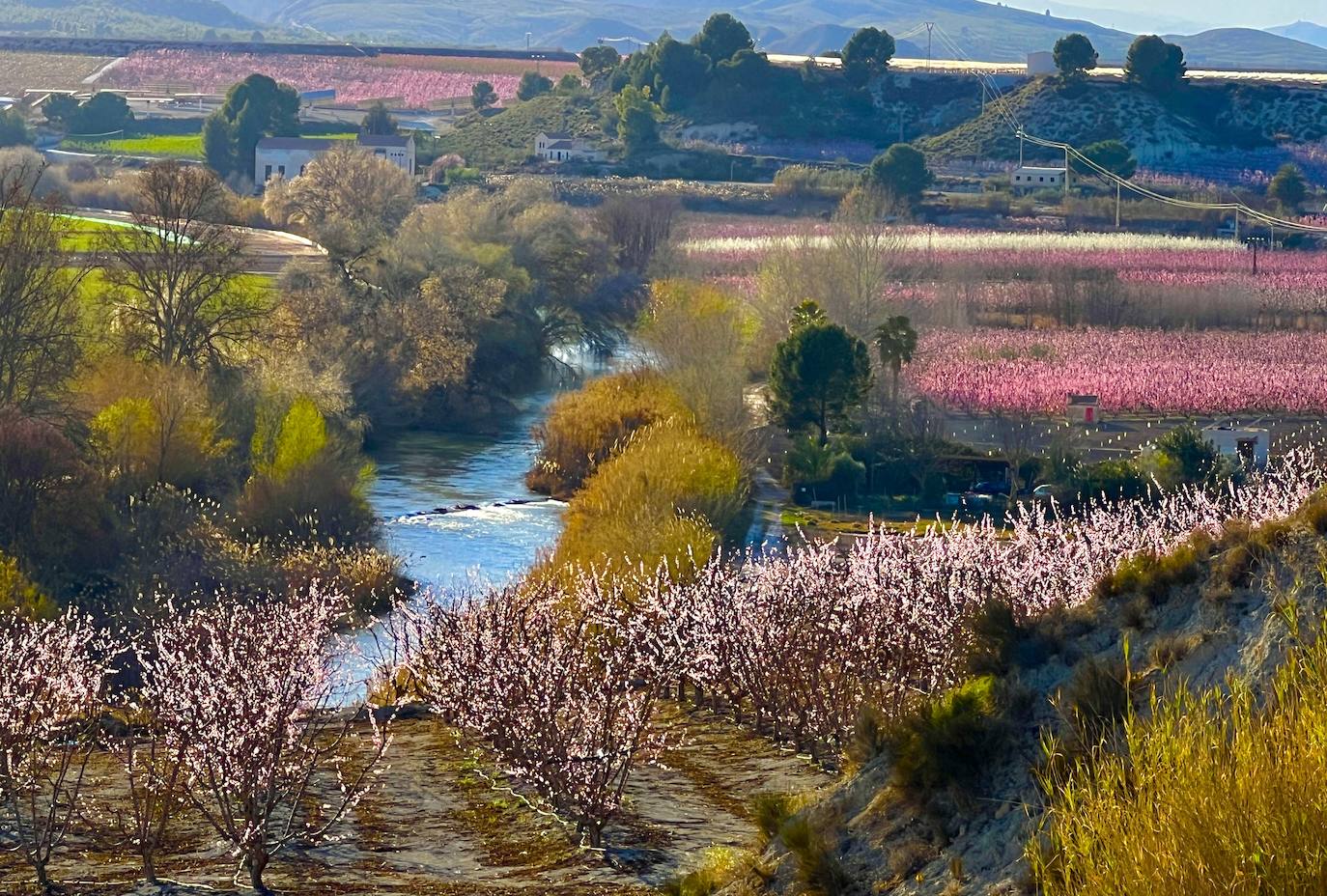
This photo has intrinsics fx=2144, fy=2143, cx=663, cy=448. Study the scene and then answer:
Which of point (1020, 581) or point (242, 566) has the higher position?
point (1020, 581)

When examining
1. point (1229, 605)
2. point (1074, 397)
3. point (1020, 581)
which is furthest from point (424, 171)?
point (1229, 605)

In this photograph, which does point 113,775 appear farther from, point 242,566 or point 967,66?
point 967,66

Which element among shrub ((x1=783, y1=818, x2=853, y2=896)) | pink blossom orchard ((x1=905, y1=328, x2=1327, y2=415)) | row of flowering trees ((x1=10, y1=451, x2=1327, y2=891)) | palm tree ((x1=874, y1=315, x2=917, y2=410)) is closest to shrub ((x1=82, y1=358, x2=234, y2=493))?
row of flowering trees ((x1=10, y1=451, x2=1327, y2=891))

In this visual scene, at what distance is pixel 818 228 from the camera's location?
81.9m

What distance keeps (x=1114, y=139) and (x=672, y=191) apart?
1119 inches

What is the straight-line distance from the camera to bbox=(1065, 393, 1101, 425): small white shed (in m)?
51.6

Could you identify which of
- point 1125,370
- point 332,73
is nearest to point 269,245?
point 1125,370

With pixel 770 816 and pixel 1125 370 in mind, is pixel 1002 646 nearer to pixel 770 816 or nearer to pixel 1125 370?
pixel 770 816

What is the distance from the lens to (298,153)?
11012cm

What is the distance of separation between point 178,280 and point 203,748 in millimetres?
33912

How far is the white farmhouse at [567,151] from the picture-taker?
115 metres

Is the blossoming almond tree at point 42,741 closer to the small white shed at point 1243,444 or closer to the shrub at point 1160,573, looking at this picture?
the shrub at point 1160,573

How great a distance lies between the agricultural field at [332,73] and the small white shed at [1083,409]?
104103 mm

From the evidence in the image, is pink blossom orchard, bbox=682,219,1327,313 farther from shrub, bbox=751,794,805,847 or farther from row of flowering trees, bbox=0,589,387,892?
shrub, bbox=751,794,805,847
